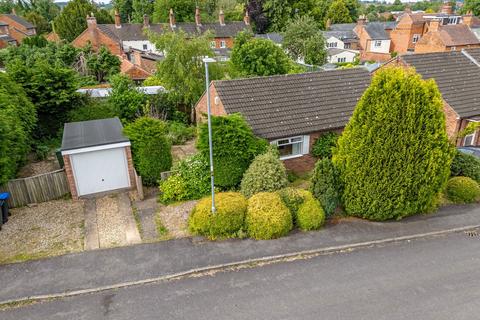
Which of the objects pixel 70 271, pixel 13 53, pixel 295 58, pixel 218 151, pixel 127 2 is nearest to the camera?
pixel 70 271

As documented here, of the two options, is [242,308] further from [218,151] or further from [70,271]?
[218,151]

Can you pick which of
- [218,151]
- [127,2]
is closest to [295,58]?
[218,151]

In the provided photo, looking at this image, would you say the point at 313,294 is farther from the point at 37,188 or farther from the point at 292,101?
the point at 37,188

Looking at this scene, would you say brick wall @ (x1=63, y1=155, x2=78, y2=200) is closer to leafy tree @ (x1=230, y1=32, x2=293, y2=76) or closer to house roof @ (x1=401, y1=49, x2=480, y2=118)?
leafy tree @ (x1=230, y1=32, x2=293, y2=76)

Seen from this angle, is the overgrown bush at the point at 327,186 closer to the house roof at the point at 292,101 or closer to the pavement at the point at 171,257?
the pavement at the point at 171,257

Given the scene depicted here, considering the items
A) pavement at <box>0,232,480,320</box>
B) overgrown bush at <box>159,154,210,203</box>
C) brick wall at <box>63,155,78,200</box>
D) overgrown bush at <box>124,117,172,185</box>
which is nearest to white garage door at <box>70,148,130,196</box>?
brick wall at <box>63,155,78,200</box>

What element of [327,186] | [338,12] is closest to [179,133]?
[327,186]

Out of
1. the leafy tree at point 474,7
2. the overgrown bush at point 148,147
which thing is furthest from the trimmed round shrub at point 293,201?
the leafy tree at point 474,7
